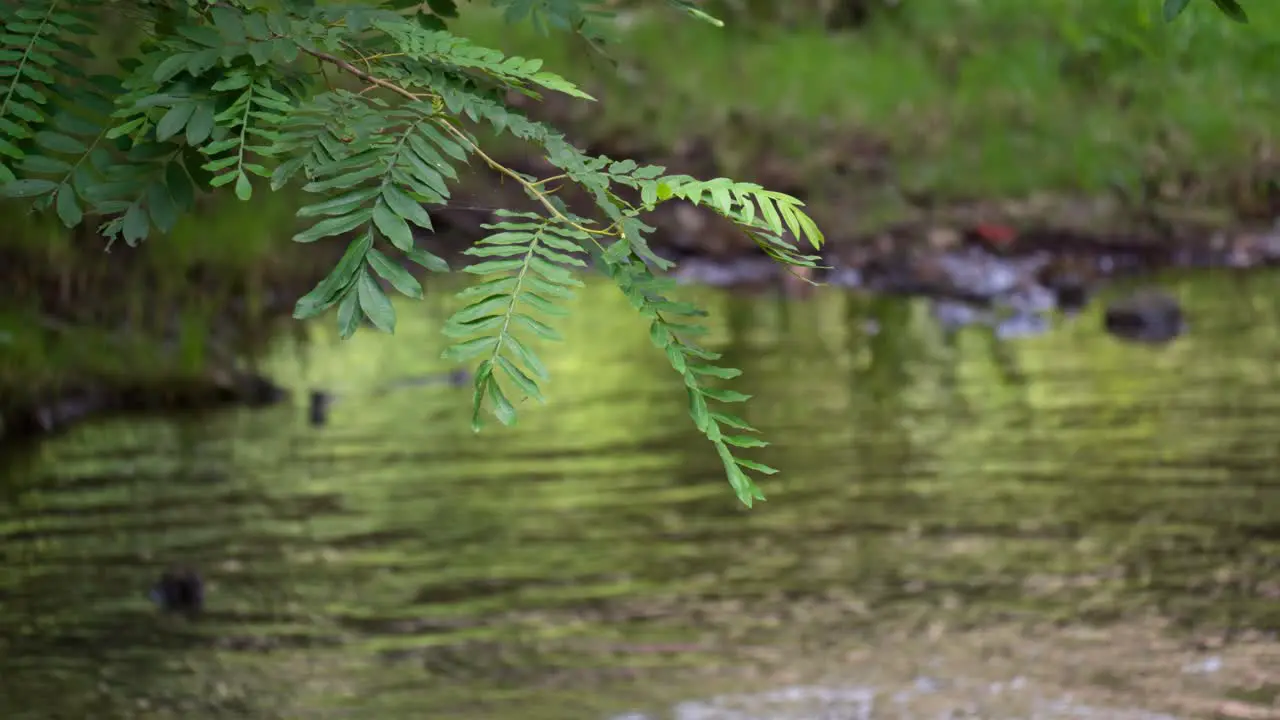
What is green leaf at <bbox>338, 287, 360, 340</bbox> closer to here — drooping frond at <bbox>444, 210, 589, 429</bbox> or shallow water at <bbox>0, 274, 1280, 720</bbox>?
drooping frond at <bbox>444, 210, 589, 429</bbox>

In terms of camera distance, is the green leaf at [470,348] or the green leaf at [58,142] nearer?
the green leaf at [470,348]

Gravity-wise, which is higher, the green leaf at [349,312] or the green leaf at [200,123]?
the green leaf at [200,123]

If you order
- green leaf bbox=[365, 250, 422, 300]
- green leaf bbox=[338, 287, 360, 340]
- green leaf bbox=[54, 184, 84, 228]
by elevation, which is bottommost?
green leaf bbox=[338, 287, 360, 340]

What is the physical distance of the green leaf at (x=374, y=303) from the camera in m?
1.94

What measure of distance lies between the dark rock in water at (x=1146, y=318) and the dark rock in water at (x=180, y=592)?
7.62m

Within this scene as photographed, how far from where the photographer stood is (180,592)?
22.1 ft

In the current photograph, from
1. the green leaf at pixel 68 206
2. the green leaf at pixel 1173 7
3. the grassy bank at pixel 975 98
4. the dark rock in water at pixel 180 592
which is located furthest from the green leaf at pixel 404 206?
the grassy bank at pixel 975 98

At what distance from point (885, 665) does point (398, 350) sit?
8396 mm

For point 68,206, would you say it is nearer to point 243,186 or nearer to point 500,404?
point 243,186

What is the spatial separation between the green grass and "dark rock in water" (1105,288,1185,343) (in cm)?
405

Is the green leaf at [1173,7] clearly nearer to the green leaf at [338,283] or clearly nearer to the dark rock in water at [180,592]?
the green leaf at [338,283]

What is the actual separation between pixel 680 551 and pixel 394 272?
5.43 meters

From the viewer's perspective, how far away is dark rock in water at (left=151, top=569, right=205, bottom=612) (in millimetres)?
6723

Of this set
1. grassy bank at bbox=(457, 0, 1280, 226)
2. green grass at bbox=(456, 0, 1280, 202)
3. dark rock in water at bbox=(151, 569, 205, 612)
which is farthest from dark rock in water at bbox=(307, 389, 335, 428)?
green grass at bbox=(456, 0, 1280, 202)
